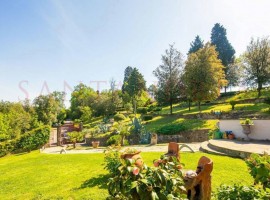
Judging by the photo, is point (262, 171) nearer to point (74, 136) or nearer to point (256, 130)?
point (256, 130)

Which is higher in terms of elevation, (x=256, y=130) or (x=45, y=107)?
(x=45, y=107)

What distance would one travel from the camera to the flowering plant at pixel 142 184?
242 cm

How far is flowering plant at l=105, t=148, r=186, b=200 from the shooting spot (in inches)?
95.3

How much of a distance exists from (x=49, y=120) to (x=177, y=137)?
1238 inches

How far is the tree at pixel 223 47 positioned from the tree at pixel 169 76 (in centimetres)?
1995

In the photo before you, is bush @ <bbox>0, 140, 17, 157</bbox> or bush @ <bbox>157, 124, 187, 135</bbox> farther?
bush @ <bbox>157, 124, 187, 135</bbox>

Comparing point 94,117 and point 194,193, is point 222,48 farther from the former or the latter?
point 194,193

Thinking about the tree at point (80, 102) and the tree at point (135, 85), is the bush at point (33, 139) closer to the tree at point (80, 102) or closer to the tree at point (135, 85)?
the tree at point (80, 102)

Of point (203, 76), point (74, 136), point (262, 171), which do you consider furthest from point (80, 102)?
point (262, 171)

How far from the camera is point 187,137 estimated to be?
63.3 ft

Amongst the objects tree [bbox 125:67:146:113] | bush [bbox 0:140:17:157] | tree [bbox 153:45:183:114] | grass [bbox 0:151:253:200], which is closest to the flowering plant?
grass [bbox 0:151:253:200]

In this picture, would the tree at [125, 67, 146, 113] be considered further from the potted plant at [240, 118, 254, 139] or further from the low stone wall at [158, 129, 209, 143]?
the potted plant at [240, 118, 254, 139]

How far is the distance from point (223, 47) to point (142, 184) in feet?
165

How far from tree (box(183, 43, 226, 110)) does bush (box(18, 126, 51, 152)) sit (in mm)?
17342
